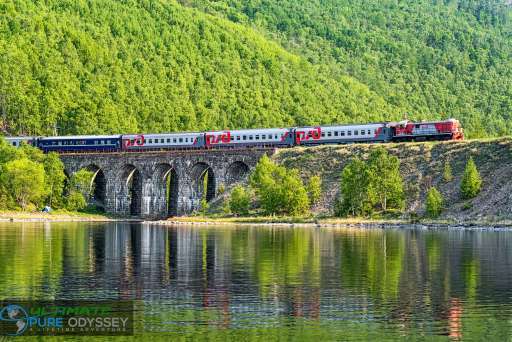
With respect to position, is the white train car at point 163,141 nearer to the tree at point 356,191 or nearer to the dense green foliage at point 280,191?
the dense green foliage at point 280,191

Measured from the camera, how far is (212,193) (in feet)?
533

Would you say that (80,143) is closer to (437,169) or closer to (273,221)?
(273,221)

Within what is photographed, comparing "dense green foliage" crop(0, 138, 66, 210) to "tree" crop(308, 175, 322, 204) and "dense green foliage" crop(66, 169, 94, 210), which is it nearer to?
"dense green foliage" crop(66, 169, 94, 210)

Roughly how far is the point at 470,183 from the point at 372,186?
38.8 ft

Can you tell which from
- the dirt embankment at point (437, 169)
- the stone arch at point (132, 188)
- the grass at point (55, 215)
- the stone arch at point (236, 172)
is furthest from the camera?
the stone arch at point (132, 188)

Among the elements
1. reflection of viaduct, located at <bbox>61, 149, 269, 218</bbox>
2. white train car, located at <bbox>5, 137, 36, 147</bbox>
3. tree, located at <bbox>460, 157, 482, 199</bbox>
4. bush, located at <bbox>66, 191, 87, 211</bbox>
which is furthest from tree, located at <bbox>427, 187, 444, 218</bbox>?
white train car, located at <bbox>5, 137, 36, 147</bbox>

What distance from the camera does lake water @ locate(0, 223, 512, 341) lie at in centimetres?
4303

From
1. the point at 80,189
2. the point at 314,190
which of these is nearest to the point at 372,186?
the point at 314,190

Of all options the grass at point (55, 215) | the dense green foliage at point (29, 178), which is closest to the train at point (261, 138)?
the dense green foliage at point (29, 178)

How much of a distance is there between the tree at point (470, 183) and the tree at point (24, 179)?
63.8m

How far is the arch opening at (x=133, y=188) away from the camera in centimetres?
16350

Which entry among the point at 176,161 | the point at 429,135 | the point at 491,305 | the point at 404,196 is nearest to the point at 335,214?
the point at 404,196

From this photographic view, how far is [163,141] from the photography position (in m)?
159

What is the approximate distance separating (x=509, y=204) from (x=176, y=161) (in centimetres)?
5944
